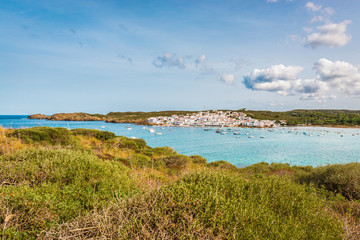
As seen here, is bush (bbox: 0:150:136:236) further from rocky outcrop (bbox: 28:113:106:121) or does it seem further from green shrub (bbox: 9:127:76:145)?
rocky outcrop (bbox: 28:113:106:121)

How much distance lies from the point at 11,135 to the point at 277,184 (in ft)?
49.4

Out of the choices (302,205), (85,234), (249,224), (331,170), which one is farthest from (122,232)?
(331,170)

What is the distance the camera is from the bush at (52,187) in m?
3.07

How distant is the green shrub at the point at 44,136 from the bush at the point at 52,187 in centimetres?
738

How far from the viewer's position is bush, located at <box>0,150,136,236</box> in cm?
307

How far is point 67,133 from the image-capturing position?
14.6 metres

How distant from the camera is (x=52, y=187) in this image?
409 centimetres

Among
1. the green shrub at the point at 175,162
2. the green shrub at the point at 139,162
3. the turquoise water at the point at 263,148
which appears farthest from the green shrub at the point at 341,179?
the turquoise water at the point at 263,148

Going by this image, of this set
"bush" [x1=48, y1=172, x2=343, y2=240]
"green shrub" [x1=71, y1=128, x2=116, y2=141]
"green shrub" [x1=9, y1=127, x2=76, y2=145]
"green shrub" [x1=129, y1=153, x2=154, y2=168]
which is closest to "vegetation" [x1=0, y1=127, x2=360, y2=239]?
"bush" [x1=48, y1=172, x2=343, y2=240]

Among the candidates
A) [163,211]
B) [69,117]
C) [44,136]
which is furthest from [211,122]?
[163,211]

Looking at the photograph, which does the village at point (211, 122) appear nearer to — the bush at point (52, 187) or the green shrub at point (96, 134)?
the green shrub at point (96, 134)

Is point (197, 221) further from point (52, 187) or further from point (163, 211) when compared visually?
point (52, 187)

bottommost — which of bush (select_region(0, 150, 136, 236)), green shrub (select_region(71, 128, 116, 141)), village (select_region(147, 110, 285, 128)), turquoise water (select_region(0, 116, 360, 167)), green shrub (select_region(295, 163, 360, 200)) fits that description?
turquoise water (select_region(0, 116, 360, 167))

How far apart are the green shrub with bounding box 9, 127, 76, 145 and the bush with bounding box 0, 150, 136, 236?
291 inches
